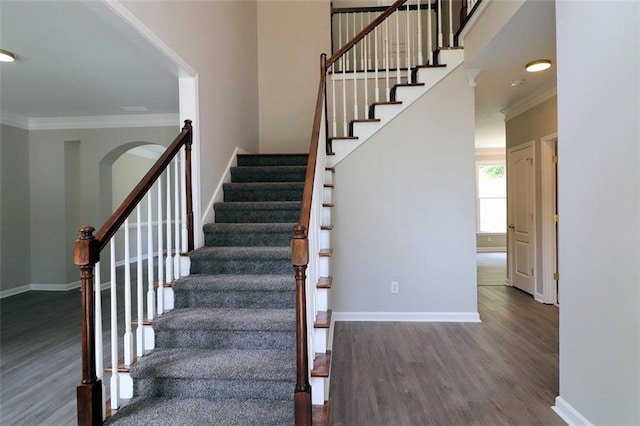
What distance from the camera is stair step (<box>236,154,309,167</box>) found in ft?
13.0

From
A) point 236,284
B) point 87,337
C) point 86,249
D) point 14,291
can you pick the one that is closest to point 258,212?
point 236,284

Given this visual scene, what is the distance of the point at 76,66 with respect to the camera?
3332 mm

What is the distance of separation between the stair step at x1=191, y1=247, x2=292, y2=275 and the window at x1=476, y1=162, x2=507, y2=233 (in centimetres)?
819

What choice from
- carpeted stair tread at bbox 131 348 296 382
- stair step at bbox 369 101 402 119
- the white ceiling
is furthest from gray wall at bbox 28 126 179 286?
carpeted stair tread at bbox 131 348 296 382

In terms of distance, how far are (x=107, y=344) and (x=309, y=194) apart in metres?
2.65

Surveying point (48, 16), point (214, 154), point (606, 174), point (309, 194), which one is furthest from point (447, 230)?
point (48, 16)

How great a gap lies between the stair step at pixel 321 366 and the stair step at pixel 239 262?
0.78m

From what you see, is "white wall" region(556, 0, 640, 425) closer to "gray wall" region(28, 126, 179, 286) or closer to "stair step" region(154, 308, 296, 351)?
"stair step" region(154, 308, 296, 351)

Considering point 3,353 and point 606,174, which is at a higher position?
point 606,174

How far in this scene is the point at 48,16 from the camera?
7.99ft

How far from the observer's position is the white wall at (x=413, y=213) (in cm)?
369

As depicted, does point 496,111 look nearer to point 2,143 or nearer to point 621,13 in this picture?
point 621,13

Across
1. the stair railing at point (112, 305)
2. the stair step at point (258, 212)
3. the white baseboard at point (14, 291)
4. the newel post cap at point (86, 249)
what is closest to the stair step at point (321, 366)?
→ the stair railing at point (112, 305)

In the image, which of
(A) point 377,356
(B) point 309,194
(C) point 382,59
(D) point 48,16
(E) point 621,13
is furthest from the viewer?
(C) point 382,59
